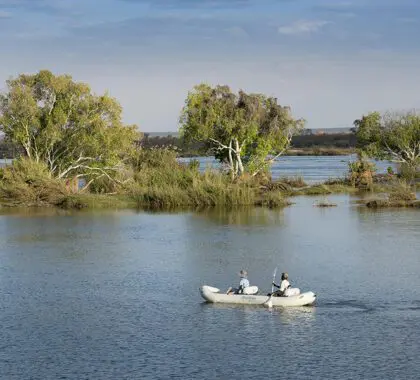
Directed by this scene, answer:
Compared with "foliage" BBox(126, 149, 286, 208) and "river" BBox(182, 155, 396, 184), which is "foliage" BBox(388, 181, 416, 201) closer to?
"foliage" BBox(126, 149, 286, 208)

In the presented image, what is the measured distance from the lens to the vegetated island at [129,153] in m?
58.9

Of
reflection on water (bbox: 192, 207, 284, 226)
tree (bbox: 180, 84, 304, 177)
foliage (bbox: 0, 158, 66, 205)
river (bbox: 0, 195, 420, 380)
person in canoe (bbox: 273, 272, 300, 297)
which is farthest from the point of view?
tree (bbox: 180, 84, 304, 177)

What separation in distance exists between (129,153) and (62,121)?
5900 millimetres

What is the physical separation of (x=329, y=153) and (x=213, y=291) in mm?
146121

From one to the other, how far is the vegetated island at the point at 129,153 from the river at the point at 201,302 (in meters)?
9.61

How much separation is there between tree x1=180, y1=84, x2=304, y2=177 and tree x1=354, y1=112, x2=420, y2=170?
38.2 feet

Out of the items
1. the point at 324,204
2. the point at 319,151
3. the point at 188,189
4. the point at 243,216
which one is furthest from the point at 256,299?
the point at 319,151

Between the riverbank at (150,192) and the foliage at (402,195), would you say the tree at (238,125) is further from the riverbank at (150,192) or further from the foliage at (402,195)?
the foliage at (402,195)

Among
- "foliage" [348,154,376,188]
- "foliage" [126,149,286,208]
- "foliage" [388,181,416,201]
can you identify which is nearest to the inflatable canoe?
"foliage" [126,149,286,208]

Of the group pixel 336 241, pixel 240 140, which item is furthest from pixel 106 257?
pixel 240 140

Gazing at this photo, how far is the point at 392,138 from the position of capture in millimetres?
74500

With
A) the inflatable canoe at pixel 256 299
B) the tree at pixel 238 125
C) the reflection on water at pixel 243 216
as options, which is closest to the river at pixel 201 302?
the inflatable canoe at pixel 256 299

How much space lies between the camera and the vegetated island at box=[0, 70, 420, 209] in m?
58.9

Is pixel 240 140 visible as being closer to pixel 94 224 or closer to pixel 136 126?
pixel 136 126
